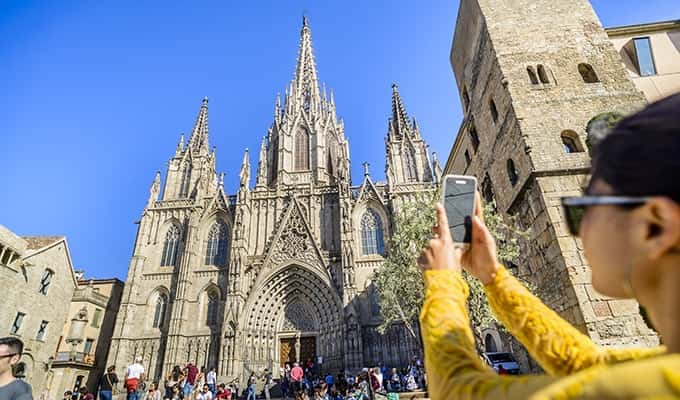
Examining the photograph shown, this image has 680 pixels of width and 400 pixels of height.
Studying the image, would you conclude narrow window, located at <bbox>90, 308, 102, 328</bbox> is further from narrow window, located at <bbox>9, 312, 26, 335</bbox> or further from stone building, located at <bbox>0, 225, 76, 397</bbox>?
narrow window, located at <bbox>9, 312, 26, 335</bbox>

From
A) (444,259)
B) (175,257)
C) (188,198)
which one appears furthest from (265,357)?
(444,259)

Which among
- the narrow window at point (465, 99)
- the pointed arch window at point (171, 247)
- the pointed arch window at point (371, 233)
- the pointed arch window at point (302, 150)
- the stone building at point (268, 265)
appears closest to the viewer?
the narrow window at point (465, 99)

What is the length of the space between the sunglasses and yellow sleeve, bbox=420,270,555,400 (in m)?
0.33

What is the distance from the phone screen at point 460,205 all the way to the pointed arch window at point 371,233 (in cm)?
2044

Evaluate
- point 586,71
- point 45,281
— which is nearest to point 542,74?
point 586,71

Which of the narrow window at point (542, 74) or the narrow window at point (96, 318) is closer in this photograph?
the narrow window at point (542, 74)

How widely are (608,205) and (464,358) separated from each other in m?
0.42

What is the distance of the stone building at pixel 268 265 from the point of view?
18.7 meters

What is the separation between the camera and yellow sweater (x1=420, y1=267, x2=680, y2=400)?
1.23 ft

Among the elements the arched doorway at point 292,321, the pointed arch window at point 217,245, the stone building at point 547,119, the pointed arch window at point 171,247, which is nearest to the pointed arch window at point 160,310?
the pointed arch window at point 171,247

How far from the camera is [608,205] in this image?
63 cm

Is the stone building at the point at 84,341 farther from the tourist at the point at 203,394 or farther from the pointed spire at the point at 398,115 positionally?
the pointed spire at the point at 398,115

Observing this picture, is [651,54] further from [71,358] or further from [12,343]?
[71,358]

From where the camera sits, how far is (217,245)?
23297 mm
